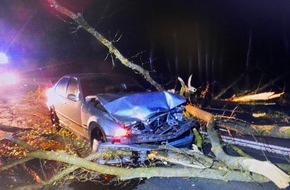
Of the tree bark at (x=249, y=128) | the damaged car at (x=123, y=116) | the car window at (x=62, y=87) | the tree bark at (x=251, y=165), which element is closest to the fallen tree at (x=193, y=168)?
the tree bark at (x=251, y=165)

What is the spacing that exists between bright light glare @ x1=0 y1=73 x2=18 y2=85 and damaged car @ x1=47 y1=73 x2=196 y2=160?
8.60 metres

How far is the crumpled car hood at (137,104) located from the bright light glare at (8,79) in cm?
1005

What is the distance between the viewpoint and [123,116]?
5207 mm

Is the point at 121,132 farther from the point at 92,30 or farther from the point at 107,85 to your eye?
the point at 92,30

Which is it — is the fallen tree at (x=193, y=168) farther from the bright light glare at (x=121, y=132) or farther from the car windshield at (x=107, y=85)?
the car windshield at (x=107, y=85)

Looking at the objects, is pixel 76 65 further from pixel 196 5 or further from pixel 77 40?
pixel 196 5

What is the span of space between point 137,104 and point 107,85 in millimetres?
1475

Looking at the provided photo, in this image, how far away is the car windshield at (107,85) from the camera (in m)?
6.51

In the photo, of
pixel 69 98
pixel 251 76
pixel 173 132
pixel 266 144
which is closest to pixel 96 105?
pixel 69 98

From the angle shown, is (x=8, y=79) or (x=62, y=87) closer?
(x=62, y=87)

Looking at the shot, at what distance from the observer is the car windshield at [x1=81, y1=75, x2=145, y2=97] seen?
651cm

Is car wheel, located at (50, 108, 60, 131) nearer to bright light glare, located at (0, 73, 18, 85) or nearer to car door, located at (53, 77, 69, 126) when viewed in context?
car door, located at (53, 77, 69, 126)

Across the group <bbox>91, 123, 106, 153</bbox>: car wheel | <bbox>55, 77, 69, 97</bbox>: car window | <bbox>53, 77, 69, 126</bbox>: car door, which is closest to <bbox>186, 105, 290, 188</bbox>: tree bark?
<bbox>91, 123, 106, 153</bbox>: car wheel

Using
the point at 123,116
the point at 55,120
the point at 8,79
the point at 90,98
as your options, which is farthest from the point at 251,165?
the point at 8,79
